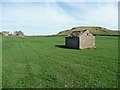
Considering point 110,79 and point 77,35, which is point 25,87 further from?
point 77,35

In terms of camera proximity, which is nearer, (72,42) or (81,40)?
(81,40)

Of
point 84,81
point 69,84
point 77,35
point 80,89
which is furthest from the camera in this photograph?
point 77,35

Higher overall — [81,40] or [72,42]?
[81,40]

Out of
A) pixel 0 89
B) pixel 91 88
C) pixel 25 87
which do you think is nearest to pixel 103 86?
pixel 91 88

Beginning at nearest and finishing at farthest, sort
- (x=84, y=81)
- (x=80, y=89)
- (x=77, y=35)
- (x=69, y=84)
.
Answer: (x=80, y=89) < (x=69, y=84) < (x=84, y=81) < (x=77, y=35)

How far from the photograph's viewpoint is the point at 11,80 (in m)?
15.1

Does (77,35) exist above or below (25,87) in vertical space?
above

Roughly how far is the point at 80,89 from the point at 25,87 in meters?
3.42

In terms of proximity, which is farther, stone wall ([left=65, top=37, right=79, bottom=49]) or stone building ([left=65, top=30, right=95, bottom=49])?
stone wall ([left=65, top=37, right=79, bottom=49])

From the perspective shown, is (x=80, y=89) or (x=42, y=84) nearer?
(x=80, y=89)

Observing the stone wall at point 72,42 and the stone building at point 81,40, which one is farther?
the stone wall at point 72,42

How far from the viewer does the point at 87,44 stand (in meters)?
55.8

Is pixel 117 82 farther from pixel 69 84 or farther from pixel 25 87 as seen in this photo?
pixel 25 87

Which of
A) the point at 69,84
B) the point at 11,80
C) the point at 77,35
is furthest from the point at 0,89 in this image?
the point at 77,35
